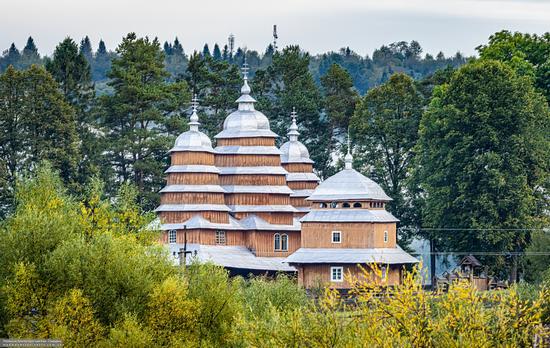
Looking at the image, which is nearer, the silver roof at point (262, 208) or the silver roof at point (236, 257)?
the silver roof at point (236, 257)

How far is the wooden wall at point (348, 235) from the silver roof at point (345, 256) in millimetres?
316

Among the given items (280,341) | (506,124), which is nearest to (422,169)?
(506,124)

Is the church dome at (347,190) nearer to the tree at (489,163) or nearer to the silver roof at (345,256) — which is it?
the silver roof at (345,256)

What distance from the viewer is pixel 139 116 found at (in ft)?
375

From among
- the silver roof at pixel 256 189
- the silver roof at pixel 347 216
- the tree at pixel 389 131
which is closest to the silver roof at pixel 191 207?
the silver roof at pixel 256 189

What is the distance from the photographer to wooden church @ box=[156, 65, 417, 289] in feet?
317

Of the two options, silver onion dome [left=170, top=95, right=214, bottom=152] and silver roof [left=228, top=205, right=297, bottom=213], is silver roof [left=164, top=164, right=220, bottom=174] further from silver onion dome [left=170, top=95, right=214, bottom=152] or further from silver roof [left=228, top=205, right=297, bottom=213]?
silver roof [left=228, top=205, right=297, bottom=213]

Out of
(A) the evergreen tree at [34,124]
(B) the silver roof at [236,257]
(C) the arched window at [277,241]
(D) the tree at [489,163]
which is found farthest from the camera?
(A) the evergreen tree at [34,124]

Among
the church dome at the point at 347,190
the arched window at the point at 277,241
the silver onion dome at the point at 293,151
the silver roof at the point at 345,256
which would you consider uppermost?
the silver onion dome at the point at 293,151

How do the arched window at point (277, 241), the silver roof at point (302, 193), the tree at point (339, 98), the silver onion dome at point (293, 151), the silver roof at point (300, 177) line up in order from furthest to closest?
the tree at point (339, 98) → the silver onion dome at point (293, 151) → the silver roof at point (300, 177) → the silver roof at point (302, 193) → the arched window at point (277, 241)

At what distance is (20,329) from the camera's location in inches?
2459

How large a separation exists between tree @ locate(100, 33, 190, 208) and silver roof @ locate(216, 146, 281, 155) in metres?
8.26

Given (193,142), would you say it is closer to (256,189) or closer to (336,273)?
(256,189)

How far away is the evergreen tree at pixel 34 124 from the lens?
351 feet
